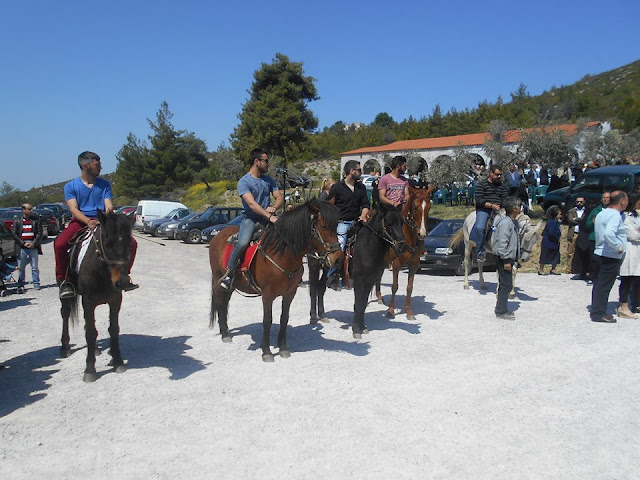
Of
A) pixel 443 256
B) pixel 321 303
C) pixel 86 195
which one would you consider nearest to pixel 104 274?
pixel 86 195

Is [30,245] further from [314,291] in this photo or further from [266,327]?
[266,327]

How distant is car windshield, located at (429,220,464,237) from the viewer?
51.1 feet

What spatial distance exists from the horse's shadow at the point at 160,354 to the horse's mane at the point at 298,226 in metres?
1.87

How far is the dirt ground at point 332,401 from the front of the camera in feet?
12.9

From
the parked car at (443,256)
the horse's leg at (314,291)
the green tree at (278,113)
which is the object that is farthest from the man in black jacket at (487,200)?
the green tree at (278,113)

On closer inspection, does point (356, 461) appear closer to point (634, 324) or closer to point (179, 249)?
point (634, 324)

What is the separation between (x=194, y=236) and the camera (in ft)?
82.4

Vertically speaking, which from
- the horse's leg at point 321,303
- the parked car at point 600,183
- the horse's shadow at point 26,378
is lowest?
the horse's shadow at point 26,378

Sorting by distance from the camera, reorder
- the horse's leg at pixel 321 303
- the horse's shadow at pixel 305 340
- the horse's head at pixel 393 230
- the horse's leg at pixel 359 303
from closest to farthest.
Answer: the horse's shadow at pixel 305 340 → the horse's head at pixel 393 230 → the horse's leg at pixel 359 303 → the horse's leg at pixel 321 303

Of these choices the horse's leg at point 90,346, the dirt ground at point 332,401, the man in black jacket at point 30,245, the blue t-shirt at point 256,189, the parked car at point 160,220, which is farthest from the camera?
the parked car at point 160,220

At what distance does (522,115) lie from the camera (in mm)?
63250

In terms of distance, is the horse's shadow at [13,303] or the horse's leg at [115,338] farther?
the horse's shadow at [13,303]

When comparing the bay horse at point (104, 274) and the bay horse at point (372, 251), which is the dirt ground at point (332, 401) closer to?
the bay horse at point (104, 274)

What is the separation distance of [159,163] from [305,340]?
58350 mm
